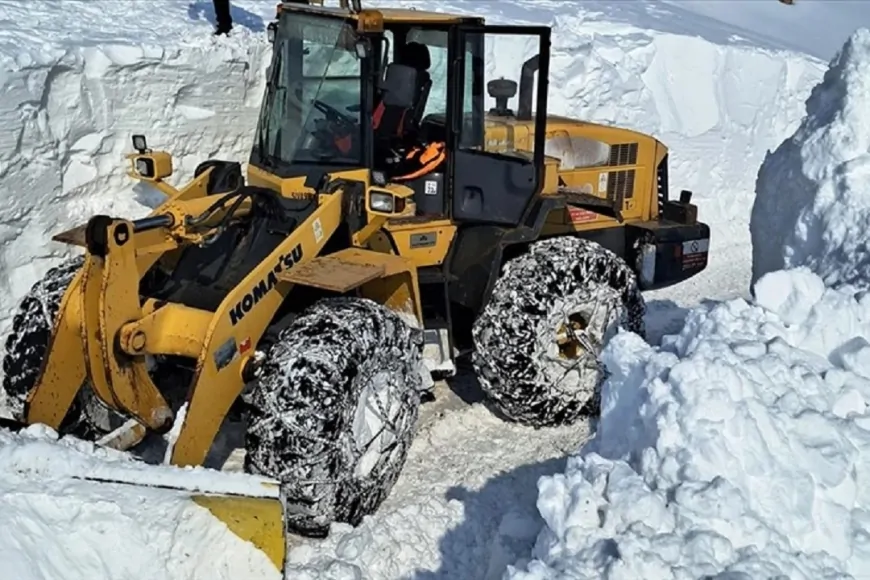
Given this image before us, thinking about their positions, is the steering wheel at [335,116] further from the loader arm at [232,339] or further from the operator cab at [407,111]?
the loader arm at [232,339]


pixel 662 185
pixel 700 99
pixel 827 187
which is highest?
pixel 827 187

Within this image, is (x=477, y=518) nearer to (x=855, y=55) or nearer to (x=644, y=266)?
(x=644, y=266)

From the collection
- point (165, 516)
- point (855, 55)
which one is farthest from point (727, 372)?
point (855, 55)

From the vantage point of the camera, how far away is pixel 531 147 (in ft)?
20.0

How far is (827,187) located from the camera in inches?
219

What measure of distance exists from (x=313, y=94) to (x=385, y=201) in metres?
0.80

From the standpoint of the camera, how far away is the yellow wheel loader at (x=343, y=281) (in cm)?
449

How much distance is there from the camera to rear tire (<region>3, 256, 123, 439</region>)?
496cm

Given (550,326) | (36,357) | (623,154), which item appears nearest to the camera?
(36,357)

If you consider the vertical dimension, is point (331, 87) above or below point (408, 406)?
above

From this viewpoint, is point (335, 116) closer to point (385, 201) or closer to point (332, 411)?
point (385, 201)

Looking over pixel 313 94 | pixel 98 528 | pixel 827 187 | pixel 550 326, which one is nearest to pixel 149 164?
pixel 313 94

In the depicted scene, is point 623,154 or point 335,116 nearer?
point 335,116

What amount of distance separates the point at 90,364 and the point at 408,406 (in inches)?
59.1
